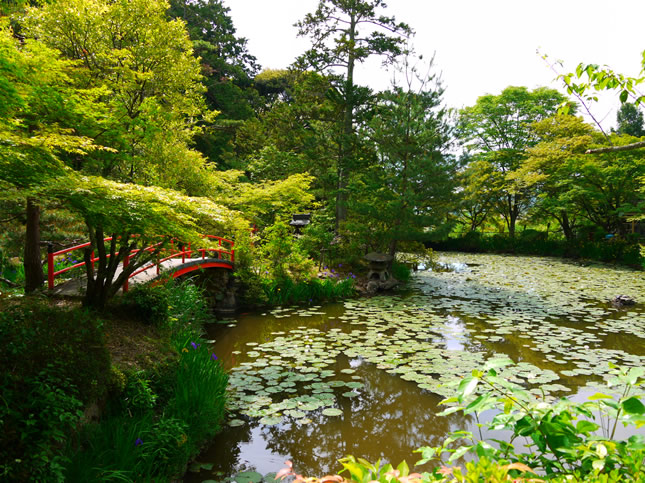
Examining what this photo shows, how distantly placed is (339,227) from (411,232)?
7.75 feet

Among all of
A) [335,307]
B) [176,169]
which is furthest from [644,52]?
[176,169]

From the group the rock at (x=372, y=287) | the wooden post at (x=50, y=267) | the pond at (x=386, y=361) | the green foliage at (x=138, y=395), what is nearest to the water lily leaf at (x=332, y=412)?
the pond at (x=386, y=361)

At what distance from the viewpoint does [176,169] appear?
8.30m

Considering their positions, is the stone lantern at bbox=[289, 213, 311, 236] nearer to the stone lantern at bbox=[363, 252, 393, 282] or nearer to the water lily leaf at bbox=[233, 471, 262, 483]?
the stone lantern at bbox=[363, 252, 393, 282]

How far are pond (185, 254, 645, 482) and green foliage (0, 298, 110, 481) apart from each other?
1106 mm

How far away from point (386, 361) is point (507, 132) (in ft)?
64.8

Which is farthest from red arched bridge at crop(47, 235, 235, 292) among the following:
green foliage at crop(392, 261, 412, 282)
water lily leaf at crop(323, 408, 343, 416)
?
green foliage at crop(392, 261, 412, 282)

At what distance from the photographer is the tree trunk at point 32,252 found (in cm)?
489

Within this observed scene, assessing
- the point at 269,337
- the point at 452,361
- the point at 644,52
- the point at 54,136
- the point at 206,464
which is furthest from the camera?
the point at 269,337

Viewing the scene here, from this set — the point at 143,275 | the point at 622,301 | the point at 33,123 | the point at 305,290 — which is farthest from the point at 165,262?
the point at 622,301

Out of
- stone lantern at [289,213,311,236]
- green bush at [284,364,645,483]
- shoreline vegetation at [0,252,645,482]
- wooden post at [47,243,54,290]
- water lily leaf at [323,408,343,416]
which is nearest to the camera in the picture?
green bush at [284,364,645,483]

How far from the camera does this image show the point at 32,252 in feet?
16.3

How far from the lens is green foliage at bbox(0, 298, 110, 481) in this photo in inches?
76.4

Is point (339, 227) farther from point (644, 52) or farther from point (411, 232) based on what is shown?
point (644, 52)
